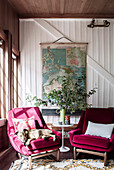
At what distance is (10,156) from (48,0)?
3.25 metres

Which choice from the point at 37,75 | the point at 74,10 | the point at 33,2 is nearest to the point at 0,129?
the point at 37,75

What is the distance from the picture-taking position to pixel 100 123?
159 inches

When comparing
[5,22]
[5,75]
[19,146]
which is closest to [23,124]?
[19,146]

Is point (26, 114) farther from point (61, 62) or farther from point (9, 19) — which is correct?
point (9, 19)

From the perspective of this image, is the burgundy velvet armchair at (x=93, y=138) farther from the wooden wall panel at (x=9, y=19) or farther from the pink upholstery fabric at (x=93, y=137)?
the wooden wall panel at (x=9, y=19)

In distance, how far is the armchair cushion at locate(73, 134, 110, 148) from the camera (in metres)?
3.29

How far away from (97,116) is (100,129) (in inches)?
16.8

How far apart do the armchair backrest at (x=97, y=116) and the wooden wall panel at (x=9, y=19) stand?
235 cm

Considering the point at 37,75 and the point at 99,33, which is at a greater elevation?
the point at 99,33

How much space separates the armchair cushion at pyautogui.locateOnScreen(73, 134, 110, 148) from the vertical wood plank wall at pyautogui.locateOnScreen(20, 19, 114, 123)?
1537 millimetres

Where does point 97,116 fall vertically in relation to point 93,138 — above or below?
above

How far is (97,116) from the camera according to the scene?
13.5ft

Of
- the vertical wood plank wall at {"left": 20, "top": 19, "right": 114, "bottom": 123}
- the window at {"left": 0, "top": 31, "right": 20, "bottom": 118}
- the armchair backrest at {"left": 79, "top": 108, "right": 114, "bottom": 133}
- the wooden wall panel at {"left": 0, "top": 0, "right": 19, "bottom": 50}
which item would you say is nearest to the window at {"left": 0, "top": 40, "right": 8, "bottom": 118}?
the window at {"left": 0, "top": 31, "right": 20, "bottom": 118}

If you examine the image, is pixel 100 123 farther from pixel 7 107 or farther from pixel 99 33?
pixel 99 33
